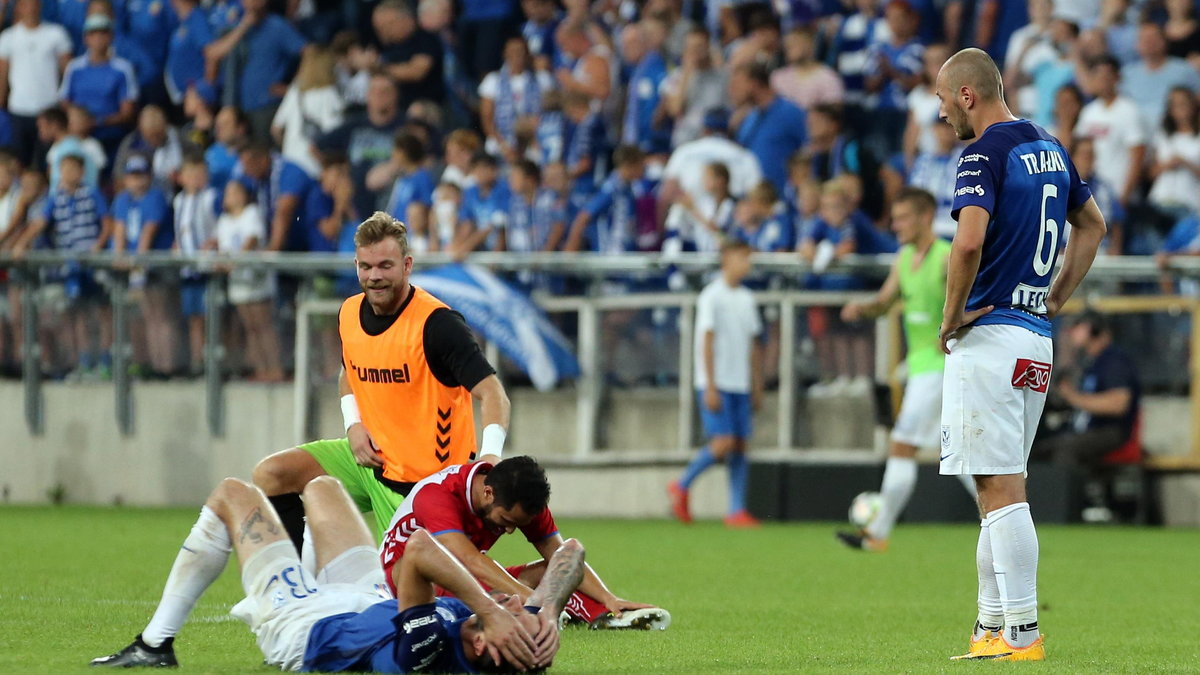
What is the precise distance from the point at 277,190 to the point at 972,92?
11999 millimetres

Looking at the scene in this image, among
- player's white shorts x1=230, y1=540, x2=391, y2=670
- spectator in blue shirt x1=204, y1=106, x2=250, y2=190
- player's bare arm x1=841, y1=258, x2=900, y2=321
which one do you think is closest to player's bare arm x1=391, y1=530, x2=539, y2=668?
player's white shorts x1=230, y1=540, x2=391, y2=670

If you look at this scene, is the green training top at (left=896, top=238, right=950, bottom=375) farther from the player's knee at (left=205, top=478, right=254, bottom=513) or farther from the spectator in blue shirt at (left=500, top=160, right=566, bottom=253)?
the player's knee at (left=205, top=478, right=254, bottom=513)

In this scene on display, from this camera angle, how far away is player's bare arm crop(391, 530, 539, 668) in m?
5.88

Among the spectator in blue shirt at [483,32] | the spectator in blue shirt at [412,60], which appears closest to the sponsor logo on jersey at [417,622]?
the spectator in blue shirt at [412,60]

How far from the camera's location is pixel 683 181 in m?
17.0

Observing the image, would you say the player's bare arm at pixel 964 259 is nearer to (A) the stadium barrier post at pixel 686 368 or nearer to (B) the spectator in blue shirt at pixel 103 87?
(A) the stadium barrier post at pixel 686 368

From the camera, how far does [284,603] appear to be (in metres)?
6.05

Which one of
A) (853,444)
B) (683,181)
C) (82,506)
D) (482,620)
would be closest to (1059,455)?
(853,444)

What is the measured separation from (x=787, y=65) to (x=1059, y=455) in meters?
4.54

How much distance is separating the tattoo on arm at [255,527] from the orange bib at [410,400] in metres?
2.06

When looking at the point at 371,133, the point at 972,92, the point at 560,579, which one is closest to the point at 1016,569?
the point at 972,92

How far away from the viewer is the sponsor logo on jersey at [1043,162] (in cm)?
709

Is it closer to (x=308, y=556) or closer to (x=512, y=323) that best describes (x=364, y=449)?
(x=308, y=556)

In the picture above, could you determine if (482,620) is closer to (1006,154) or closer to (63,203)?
(1006,154)
